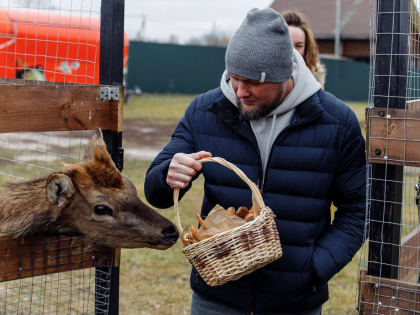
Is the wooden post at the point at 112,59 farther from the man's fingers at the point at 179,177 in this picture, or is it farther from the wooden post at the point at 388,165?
the wooden post at the point at 388,165

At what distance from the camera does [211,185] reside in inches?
122

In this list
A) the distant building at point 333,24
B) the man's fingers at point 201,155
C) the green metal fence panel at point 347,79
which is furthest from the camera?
the distant building at point 333,24

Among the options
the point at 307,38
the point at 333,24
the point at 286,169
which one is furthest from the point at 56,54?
the point at 333,24

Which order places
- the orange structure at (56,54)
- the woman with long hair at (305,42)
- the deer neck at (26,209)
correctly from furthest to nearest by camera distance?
the woman with long hair at (305,42) → the orange structure at (56,54) → the deer neck at (26,209)

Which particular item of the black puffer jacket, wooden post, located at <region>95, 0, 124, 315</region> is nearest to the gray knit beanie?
the black puffer jacket

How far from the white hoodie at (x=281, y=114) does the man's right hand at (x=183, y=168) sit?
1.14ft

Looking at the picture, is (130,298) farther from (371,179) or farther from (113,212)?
(371,179)

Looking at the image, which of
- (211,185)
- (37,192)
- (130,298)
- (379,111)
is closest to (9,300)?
(130,298)

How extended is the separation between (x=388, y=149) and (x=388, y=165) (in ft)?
0.31

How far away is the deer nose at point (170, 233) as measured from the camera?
3475 millimetres

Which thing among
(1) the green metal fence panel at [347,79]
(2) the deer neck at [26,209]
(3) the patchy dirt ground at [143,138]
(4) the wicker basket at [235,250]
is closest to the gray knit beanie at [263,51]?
(4) the wicker basket at [235,250]

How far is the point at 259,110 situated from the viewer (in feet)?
9.53

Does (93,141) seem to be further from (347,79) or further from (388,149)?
(347,79)

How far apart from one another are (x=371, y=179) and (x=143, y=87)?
90.9ft
